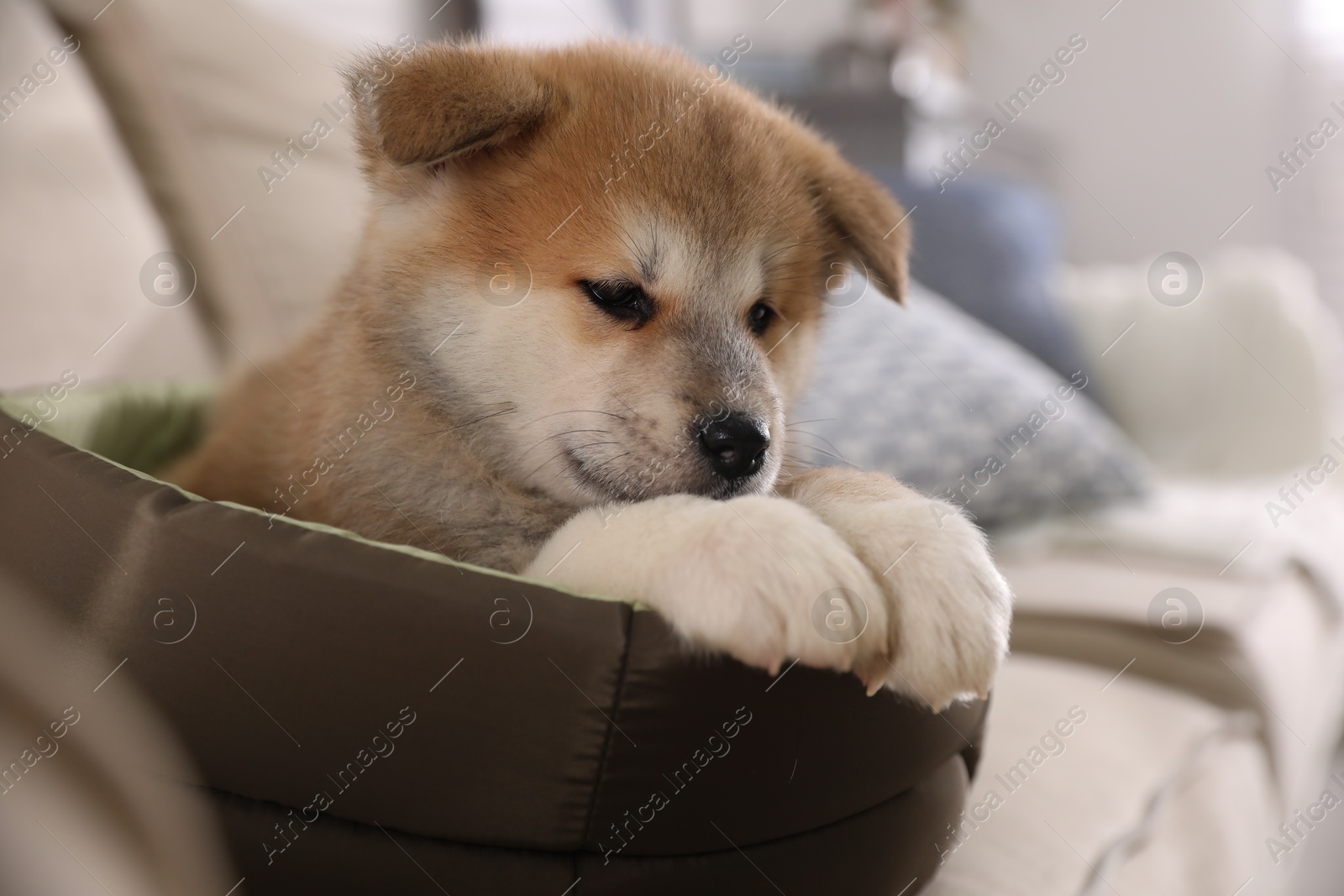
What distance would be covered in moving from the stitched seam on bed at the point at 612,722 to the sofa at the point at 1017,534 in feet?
1.42

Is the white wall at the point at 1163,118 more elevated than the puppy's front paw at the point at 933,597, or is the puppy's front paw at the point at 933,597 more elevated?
the white wall at the point at 1163,118

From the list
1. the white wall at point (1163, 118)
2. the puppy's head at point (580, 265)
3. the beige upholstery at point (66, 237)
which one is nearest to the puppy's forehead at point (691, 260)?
the puppy's head at point (580, 265)

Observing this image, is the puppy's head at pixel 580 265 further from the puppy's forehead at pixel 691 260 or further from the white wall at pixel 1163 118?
the white wall at pixel 1163 118

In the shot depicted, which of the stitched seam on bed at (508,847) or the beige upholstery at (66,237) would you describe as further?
the beige upholstery at (66,237)

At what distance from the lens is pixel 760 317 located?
1.31 metres

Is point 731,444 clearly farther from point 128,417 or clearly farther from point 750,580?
point 128,417

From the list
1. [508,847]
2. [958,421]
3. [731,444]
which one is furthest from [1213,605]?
[508,847]

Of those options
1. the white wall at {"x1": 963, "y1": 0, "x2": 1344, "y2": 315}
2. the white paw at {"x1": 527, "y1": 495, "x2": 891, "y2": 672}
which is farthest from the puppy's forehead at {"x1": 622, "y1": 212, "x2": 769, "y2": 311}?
the white wall at {"x1": 963, "y1": 0, "x2": 1344, "y2": 315}

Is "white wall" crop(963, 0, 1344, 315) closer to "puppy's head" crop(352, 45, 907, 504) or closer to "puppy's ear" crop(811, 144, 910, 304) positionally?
"puppy's ear" crop(811, 144, 910, 304)

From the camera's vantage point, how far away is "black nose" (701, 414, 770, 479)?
105 cm

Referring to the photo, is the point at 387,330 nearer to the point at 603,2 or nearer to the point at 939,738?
the point at 939,738

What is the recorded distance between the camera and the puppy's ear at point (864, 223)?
136 cm

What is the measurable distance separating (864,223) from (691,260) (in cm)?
34

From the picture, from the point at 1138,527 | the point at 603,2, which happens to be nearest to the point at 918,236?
the point at 1138,527
